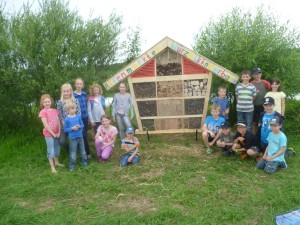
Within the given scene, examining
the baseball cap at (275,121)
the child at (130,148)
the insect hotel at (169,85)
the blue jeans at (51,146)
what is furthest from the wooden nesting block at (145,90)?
the baseball cap at (275,121)

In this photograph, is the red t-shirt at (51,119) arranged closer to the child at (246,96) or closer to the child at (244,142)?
the child at (244,142)

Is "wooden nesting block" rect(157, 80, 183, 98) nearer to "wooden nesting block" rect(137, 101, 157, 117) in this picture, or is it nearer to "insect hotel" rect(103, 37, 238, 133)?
"insect hotel" rect(103, 37, 238, 133)

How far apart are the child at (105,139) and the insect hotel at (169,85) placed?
1229 millimetres

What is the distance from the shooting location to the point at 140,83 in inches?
274

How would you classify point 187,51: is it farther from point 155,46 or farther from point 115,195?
point 115,195

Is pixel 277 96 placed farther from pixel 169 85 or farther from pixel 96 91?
pixel 96 91

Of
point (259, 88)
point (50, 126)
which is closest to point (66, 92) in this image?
point (50, 126)

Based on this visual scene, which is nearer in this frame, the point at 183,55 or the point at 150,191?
the point at 150,191

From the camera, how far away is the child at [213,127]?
606cm

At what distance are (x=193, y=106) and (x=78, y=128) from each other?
2933 millimetres

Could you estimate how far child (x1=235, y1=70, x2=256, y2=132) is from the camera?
5977mm

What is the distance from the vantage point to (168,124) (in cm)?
716

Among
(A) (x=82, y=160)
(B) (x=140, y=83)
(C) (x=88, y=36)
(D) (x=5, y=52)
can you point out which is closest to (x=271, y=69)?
(B) (x=140, y=83)

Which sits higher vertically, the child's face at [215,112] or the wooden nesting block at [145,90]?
the wooden nesting block at [145,90]
